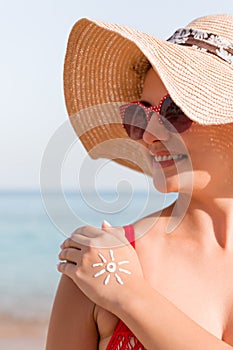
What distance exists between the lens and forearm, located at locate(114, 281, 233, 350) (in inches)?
72.2

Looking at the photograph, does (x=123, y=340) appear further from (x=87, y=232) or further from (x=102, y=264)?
(x=87, y=232)

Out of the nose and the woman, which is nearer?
the woman

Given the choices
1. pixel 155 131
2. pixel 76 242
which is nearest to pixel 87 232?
pixel 76 242

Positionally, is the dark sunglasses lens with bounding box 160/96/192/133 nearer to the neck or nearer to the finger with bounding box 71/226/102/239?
the neck

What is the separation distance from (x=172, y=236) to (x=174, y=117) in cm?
36

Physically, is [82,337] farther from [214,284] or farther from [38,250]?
[38,250]

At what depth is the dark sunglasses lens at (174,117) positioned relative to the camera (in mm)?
2068

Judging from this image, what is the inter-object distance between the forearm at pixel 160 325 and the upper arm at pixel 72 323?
12 centimetres

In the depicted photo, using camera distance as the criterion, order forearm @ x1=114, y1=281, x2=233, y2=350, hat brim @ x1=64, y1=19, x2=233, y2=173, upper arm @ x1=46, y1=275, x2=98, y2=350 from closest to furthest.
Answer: forearm @ x1=114, y1=281, x2=233, y2=350, upper arm @ x1=46, y1=275, x2=98, y2=350, hat brim @ x1=64, y1=19, x2=233, y2=173

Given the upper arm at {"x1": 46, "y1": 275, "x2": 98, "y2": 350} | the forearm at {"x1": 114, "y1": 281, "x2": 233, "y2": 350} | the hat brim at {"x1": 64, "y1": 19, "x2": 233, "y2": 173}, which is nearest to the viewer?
the forearm at {"x1": 114, "y1": 281, "x2": 233, "y2": 350}

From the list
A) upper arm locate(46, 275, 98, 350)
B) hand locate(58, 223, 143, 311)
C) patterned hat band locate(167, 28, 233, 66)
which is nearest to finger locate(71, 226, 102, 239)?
hand locate(58, 223, 143, 311)

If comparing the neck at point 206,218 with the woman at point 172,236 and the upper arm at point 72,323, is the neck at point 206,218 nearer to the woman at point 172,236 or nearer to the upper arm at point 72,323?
the woman at point 172,236

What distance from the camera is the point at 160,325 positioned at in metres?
1.84

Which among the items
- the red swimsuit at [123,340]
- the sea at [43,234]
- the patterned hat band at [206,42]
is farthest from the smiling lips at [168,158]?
the red swimsuit at [123,340]
